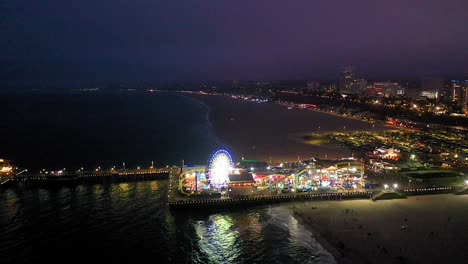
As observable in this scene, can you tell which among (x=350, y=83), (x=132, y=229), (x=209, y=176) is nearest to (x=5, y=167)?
(x=132, y=229)

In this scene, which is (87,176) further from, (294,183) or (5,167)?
(294,183)

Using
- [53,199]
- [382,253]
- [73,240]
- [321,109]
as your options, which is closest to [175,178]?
[53,199]

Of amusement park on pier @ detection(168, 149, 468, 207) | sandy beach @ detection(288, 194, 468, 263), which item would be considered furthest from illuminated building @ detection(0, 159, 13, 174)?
sandy beach @ detection(288, 194, 468, 263)

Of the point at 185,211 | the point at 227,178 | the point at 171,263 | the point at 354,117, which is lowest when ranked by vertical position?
the point at 171,263

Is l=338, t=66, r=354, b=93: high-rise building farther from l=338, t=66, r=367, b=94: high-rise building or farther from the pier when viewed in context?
the pier

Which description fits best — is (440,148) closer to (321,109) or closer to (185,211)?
(185,211)

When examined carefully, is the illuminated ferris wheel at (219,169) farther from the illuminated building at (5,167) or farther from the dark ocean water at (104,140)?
the illuminated building at (5,167)

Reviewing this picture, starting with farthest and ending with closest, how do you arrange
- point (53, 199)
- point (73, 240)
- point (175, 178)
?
point (175, 178) → point (53, 199) → point (73, 240)
